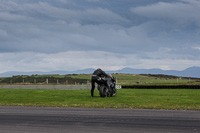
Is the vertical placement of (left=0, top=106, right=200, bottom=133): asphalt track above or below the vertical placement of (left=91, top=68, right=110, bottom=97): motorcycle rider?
below

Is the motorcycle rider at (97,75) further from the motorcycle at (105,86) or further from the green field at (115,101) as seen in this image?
the green field at (115,101)

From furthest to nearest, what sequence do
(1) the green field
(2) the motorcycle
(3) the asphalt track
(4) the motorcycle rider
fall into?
(2) the motorcycle
(4) the motorcycle rider
(1) the green field
(3) the asphalt track

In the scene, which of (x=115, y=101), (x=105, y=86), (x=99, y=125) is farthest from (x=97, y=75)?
(x=99, y=125)

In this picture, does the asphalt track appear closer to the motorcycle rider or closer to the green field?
the green field

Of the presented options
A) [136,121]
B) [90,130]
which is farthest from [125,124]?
[90,130]

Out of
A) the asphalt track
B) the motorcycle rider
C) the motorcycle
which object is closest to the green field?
the motorcycle

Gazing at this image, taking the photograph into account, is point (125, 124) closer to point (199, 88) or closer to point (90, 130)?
point (90, 130)

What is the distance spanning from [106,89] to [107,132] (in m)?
18.3

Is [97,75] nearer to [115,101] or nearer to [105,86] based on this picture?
[105,86]

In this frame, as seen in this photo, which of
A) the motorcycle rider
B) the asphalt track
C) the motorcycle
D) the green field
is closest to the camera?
the asphalt track

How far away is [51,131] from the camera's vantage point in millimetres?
10617

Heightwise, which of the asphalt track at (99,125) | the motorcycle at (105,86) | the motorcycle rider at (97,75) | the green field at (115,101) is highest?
the motorcycle rider at (97,75)

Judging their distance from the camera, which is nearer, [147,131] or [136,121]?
[147,131]

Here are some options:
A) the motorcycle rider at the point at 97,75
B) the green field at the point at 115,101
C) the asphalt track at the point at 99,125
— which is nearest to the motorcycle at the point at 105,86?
the motorcycle rider at the point at 97,75
